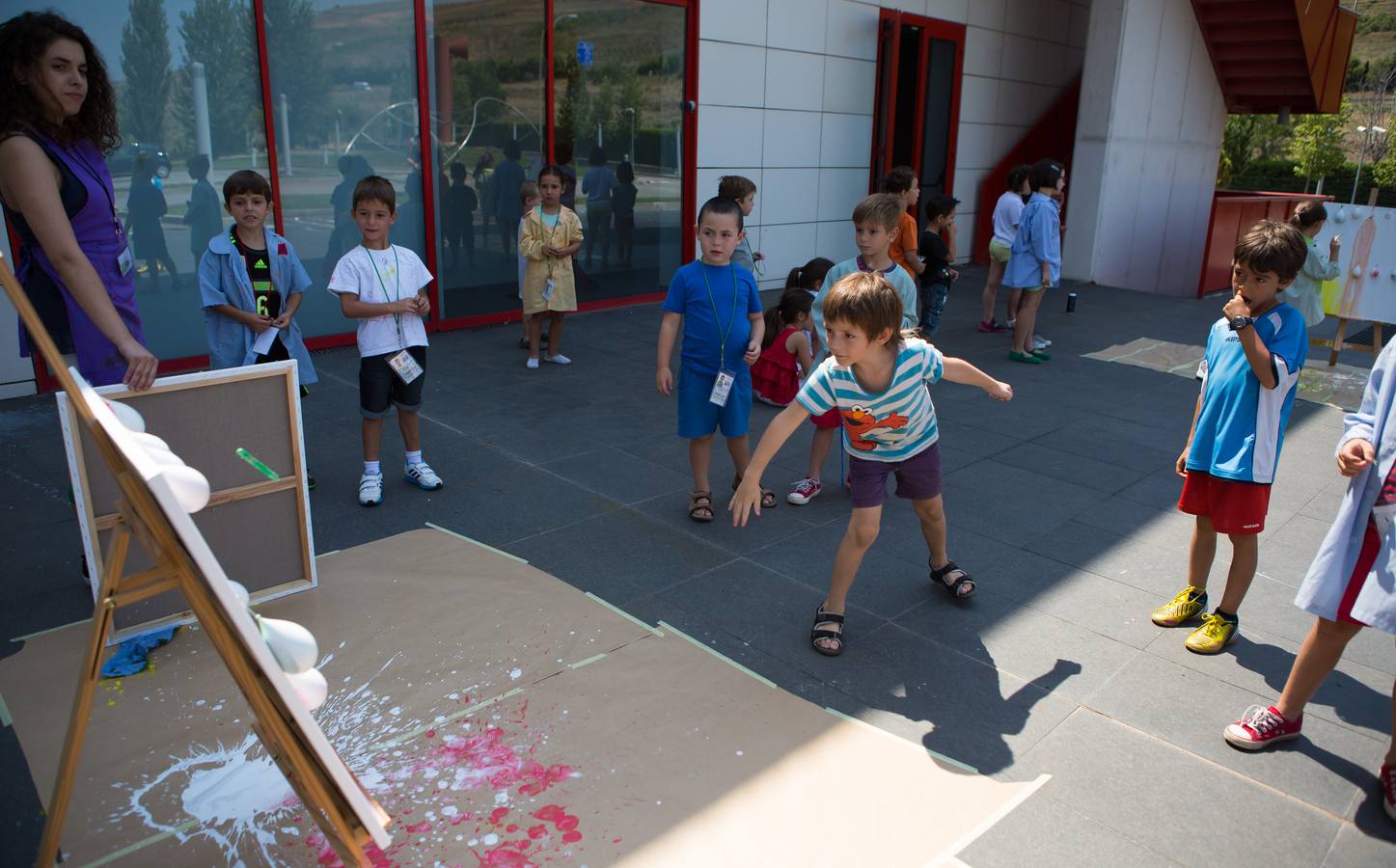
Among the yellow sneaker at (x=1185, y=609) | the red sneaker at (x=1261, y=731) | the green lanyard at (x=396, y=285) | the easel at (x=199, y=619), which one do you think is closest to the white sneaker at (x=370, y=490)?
the green lanyard at (x=396, y=285)

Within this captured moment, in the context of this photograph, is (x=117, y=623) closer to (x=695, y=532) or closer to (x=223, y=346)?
(x=223, y=346)

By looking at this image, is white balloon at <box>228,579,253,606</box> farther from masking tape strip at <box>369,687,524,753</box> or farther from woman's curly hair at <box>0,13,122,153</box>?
woman's curly hair at <box>0,13,122,153</box>

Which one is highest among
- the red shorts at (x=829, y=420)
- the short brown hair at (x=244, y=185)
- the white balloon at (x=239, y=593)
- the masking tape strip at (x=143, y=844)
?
the short brown hair at (x=244, y=185)

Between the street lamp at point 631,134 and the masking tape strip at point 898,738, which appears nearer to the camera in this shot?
the masking tape strip at point 898,738

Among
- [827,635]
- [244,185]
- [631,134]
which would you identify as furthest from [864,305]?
[631,134]

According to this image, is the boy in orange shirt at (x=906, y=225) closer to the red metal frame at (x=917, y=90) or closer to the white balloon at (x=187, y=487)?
the red metal frame at (x=917, y=90)

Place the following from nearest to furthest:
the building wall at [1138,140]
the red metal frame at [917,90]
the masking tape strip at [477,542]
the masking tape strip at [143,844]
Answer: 1. the masking tape strip at [143,844]
2. the masking tape strip at [477,542]
3. the red metal frame at [917,90]
4. the building wall at [1138,140]

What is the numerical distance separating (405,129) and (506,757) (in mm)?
6810

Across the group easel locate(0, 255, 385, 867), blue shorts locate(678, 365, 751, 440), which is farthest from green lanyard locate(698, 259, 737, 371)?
easel locate(0, 255, 385, 867)

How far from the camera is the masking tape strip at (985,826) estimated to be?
8.64 ft

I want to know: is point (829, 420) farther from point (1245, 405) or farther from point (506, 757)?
point (506, 757)

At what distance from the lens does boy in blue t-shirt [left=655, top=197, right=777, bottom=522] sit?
4.61 meters

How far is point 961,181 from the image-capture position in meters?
14.2

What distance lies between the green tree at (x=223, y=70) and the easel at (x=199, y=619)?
5950mm
